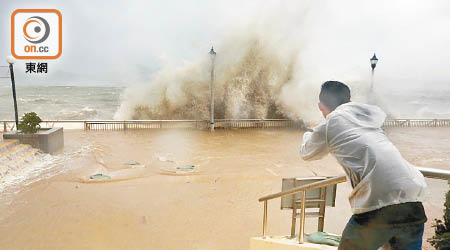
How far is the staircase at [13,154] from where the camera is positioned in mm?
8794

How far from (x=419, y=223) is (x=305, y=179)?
1.99 meters

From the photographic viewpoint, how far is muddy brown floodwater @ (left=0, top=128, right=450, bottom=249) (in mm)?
5176

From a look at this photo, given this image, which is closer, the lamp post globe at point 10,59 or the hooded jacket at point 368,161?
the hooded jacket at point 368,161

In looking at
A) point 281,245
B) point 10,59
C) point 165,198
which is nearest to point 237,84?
point 10,59

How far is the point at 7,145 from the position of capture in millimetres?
9953

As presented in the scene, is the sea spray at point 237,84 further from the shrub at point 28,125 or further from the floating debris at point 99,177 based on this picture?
the floating debris at point 99,177

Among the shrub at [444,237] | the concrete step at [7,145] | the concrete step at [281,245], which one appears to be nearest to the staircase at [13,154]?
the concrete step at [7,145]

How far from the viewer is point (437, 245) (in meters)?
2.54

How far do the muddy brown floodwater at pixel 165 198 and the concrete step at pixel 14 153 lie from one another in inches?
47.4

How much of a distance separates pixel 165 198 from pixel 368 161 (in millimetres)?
6003

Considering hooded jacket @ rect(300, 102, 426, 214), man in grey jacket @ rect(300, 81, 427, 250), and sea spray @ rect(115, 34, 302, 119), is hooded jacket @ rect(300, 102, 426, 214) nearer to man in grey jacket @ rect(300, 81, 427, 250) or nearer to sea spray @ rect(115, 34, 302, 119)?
man in grey jacket @ rect(300, 81, 427, 250)

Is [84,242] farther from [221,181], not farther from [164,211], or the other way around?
[221,181]

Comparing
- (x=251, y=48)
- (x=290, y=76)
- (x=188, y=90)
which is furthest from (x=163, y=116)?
(x=290, y=76)

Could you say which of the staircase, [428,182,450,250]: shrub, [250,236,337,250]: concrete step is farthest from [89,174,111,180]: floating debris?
[428,182,450,250]: shrub
